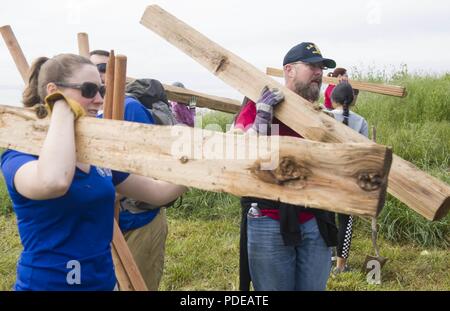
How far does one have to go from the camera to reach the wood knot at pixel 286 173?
48.2 inches

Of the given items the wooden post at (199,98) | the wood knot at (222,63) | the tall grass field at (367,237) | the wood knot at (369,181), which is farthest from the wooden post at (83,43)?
the tall grass field at (367,237)

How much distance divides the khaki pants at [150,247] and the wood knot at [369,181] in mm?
2023

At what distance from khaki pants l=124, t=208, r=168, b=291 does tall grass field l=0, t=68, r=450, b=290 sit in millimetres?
1302

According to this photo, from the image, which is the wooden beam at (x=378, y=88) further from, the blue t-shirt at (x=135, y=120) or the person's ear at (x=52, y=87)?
the person's ear at (x=52, y=87)

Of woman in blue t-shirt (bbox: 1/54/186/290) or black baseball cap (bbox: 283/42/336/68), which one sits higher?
black baseball cap (bbox: 283/42/336/68)

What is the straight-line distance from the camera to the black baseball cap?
2734mm

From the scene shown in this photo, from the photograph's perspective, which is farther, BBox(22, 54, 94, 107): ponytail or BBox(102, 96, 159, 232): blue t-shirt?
BBox(102, 96, 159, 232): blue t-shirt

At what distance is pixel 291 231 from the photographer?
8.43ft

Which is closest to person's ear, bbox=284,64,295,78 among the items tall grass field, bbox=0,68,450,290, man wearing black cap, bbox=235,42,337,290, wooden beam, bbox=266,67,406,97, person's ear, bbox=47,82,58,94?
man wearing black cap, bbox=235,42,337,290

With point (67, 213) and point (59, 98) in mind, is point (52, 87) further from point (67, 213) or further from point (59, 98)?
point (67, 213)

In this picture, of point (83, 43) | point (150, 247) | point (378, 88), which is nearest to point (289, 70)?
point (378, 88)

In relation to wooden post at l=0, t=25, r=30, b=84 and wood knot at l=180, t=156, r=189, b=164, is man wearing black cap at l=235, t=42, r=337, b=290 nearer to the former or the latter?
wood knot at l=180, t=156, r=189, b=164
